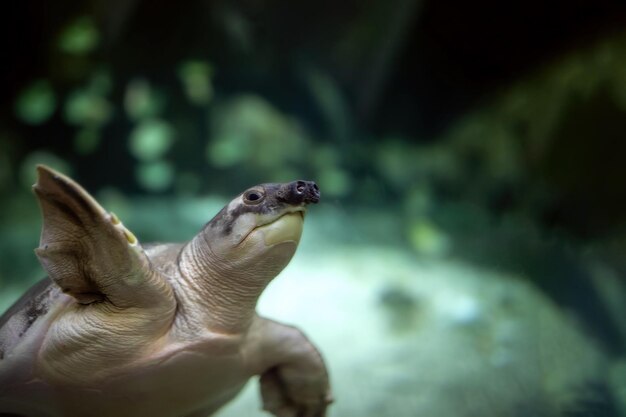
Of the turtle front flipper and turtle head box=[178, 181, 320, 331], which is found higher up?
turtle head box=[178, 181, 320, 331]

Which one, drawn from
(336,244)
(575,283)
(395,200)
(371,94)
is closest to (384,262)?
(336,244)

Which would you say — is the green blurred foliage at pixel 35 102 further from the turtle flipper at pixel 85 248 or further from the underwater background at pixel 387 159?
the turtle flipper at pixel 85 248

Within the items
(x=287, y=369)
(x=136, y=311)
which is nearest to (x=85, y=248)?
(x=136, y=311)

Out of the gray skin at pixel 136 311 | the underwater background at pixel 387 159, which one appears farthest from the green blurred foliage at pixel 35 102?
the gray skin at pixel 136 311

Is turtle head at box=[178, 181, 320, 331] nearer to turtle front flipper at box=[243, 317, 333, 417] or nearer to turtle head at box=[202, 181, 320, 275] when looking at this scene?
turtle head at box=[202, 181, 320, 275]

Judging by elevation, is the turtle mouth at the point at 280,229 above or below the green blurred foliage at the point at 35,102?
below

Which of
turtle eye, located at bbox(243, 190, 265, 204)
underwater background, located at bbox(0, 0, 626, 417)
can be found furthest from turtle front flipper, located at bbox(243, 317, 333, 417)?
turtle eye, located at bbox(243, 190, 265, 204)

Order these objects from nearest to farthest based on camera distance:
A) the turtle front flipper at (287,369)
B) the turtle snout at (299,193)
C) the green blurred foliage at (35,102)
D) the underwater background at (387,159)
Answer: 1. the turtle snout at (299,193)
2. the turtle front flipper at (287,369)
3. the underwater background at (387,159)
4. the green blurred foliage at (35,102)
